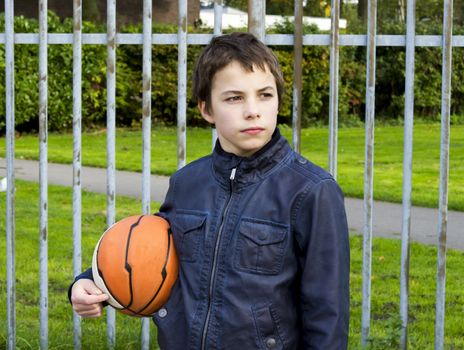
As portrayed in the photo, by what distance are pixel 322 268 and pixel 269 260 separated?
0.52 ft

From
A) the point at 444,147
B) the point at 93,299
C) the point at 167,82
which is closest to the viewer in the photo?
the point at 93,299

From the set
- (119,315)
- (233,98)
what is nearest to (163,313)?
(233,98)

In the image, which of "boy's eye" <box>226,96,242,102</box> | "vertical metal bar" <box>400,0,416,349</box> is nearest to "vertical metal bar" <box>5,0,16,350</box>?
"vertical metal bar" <box>400,0,416,349</box>

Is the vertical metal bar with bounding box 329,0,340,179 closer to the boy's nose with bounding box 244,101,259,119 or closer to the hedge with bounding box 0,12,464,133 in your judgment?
the boy's nose with bounding box 244,101,259,119

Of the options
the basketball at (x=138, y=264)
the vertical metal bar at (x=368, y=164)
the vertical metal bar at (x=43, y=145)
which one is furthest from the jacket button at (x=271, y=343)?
the vertical metal bar at (x=43, y=145)

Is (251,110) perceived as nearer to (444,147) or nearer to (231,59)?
(231,59)

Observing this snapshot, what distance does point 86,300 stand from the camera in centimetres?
294

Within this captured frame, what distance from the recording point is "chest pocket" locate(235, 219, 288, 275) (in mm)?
2699

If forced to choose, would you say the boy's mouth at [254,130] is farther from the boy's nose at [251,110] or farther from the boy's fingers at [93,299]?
the boy's fingers at [93,299]

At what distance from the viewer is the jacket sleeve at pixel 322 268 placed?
2629 millimetres

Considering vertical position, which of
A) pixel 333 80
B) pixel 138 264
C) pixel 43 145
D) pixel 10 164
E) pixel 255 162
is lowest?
pixel 138 264

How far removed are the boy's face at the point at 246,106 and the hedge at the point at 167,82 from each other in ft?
31.9

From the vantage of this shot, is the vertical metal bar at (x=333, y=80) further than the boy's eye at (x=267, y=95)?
Yes

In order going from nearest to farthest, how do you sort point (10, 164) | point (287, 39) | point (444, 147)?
1. point (444, 147)
2. point (287, 39)
3. point (10, 164)
